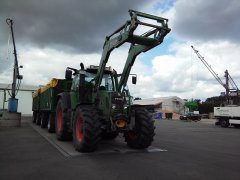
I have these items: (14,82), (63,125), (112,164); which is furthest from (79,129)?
(14,82)

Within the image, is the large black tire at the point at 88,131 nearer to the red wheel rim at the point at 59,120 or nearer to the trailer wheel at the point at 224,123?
the red wheel rim at the point at 59,120

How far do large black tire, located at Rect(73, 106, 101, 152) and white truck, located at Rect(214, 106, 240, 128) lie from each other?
23.8 m

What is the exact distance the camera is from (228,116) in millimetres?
30766

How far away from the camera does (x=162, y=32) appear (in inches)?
361

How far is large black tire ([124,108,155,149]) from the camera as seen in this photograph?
392 inches

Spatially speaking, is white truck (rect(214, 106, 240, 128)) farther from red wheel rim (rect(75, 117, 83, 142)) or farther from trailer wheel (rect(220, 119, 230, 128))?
red wheel rim (rect(75, 117, 83, 142))

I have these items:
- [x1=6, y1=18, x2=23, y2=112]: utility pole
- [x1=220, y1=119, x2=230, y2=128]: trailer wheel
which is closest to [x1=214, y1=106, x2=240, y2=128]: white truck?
[x1=220, y1=119, x2=230, y2=128]: trailer wheel

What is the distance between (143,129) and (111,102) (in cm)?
144

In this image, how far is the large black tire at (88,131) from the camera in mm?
8992

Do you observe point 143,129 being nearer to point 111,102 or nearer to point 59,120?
point 111,102

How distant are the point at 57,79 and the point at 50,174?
9.74 metres

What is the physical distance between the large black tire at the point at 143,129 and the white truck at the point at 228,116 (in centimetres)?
2218

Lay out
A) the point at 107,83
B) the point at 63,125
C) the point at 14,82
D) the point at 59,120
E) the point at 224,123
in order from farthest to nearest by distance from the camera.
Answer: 1. the point at 224,123
2. the point at 14,82
3. the point at 59,120
4. the point at 63,125
5. the point at 107,83

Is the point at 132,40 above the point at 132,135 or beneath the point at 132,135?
above
